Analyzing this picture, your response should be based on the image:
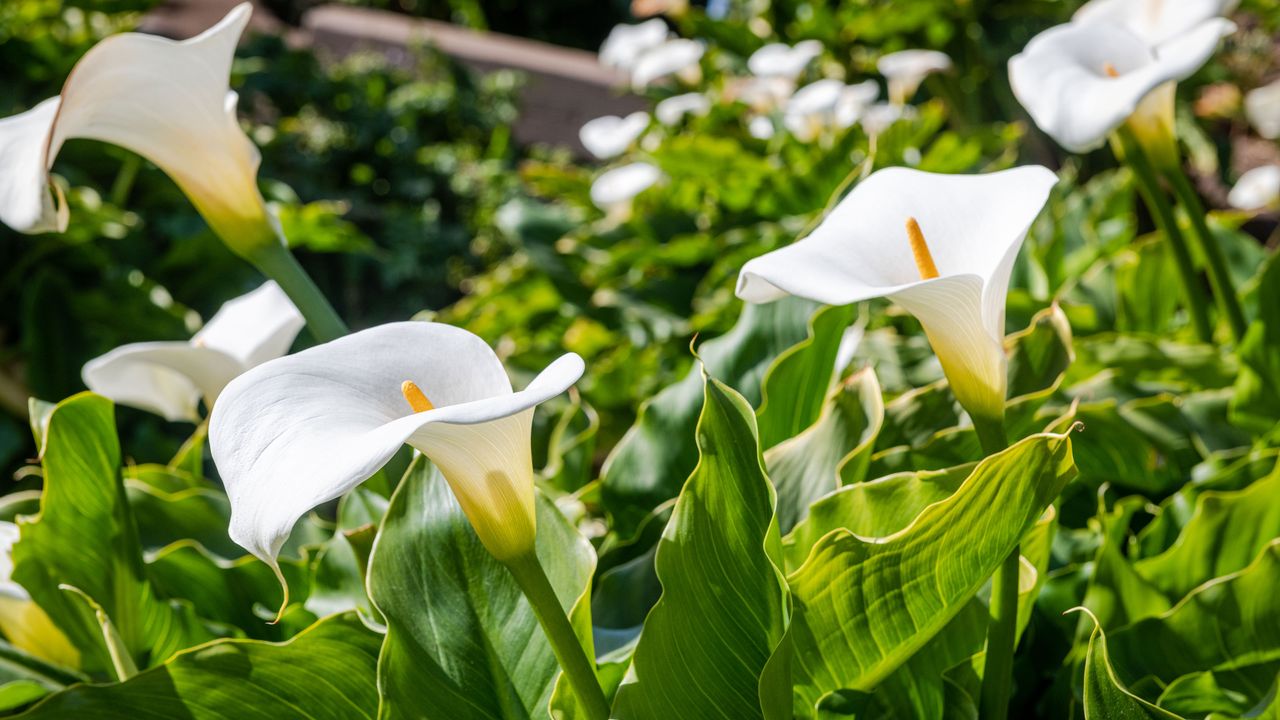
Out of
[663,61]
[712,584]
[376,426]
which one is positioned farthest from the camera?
[663,61]

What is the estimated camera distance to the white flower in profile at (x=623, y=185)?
170 centimetres

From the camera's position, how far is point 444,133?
382 centimetres

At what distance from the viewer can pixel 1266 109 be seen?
332cm

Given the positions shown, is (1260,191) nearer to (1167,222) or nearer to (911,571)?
(1167,222)

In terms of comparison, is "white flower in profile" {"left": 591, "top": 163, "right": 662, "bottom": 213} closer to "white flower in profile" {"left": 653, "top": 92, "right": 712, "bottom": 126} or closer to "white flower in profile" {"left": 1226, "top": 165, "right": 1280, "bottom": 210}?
"white flower in profile" {"left": 653, "top": 92, "right": 712, "bottom": 126}

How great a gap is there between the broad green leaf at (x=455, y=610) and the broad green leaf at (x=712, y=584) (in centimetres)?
6

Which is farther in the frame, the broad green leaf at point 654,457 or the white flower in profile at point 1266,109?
the white flower in profile at point 1266,109

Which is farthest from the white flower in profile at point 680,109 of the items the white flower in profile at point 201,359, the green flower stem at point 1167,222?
the white flower in profile at point 201,359

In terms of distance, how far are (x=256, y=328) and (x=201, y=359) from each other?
78 mm

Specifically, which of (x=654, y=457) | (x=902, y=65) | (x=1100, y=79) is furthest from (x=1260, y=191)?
(x=654, y=457)

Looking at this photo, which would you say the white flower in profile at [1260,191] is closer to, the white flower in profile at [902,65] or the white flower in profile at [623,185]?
the white flower in profile at [902,65]

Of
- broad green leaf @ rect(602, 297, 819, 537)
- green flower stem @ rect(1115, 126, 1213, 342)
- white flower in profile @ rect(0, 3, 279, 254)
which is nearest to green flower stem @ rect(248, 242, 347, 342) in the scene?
white flower in profile @ rect(0, 3, 279, 254)

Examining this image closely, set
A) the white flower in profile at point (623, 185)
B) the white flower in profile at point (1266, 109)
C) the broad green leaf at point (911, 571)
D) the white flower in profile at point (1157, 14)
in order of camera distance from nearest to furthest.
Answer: the broad green leaf at point (911, 571)
the white flower in profile at point (1157, 14)
the white flower in profile at point (623, 185)
the white flower in profile at point (1266, 109)

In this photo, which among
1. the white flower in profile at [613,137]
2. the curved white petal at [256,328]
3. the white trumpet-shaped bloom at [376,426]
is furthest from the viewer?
the white flower in profile at [613,137]
